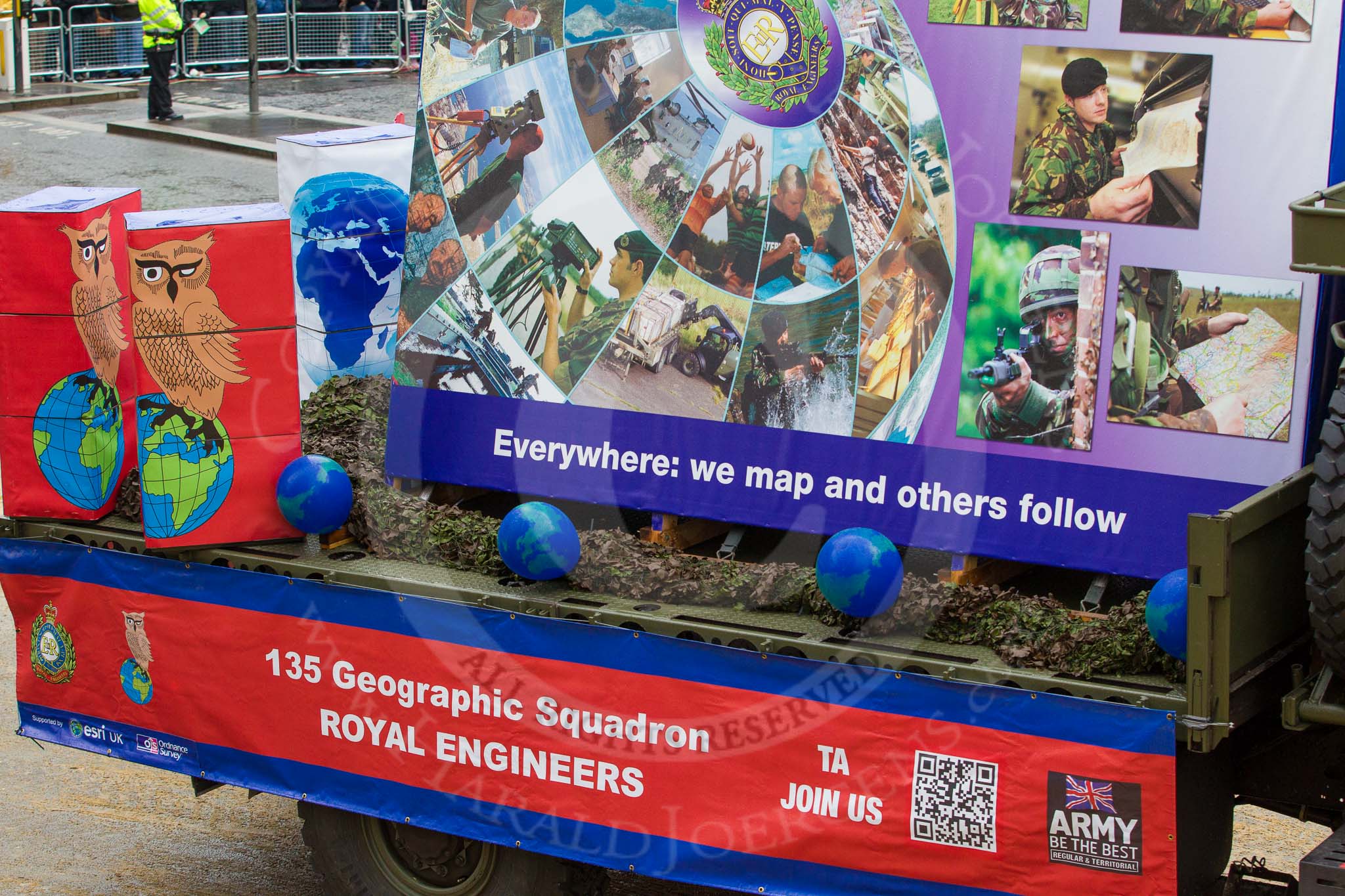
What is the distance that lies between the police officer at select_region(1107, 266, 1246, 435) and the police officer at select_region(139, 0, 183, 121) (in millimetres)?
19956

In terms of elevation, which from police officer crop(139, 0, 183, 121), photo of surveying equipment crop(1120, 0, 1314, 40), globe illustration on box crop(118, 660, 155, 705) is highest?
police officer crop(139, 0, 183, 121)

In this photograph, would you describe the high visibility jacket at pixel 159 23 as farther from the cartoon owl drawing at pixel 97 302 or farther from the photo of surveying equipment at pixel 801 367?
the photo of surveying equipment at pixel 801 367

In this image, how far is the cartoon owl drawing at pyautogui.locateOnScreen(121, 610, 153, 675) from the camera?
22.5 ft

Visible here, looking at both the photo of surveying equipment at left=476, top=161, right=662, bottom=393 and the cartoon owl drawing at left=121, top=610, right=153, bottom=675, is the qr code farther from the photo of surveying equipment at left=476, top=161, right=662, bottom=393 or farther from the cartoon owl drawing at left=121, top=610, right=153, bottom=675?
the cartoon owl drawing at left=121, top=610, right=153, bottom=675

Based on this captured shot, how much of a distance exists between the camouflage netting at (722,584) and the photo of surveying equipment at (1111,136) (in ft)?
4.40

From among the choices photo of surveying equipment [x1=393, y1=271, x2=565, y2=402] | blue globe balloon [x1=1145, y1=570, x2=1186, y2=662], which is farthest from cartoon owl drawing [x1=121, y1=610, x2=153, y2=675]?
blue globe balloon [x1=1145, y1=570, x2=1186, y2=662]

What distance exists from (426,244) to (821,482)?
79.4 inches

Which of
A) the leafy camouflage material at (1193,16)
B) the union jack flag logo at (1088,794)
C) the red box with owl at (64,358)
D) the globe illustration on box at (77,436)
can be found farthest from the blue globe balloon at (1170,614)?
the globe illustration on box at (77,436)

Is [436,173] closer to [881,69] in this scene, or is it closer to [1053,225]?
[881,69]

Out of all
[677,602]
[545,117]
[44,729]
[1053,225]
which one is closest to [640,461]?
[677,602]

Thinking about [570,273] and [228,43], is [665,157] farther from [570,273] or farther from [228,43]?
[228,43]

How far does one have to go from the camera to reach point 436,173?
22.5ft

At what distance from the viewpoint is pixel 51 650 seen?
717 cm

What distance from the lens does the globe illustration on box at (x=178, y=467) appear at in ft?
21.5
